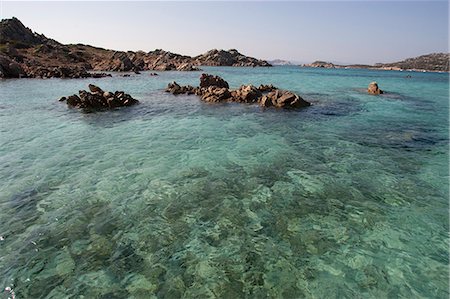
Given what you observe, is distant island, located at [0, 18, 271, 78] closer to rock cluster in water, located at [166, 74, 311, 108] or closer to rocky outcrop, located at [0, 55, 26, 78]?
rocky outcrop, located at [0, 55, 26, 78]

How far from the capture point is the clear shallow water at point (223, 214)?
847 centimetres

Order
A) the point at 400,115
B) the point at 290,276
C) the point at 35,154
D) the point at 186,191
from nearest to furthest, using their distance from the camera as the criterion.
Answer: the point at 290,276, the point at 186,191, the point at 35,154, the point at 400,115

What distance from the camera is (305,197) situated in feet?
43.9

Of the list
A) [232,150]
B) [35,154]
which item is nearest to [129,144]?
[35,154]

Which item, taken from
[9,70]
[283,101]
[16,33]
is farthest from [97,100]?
[16,33]

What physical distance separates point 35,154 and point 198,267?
15.9 metres

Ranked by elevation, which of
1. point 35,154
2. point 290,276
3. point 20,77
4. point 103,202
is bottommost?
point 290,276

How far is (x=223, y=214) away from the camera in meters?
11.9

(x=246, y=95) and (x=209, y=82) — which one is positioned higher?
(x=209, y=82)

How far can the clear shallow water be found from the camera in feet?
27.8

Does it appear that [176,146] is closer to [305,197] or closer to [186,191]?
[186,191]

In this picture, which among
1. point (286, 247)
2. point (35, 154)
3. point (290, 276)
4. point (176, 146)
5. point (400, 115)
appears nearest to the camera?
point (290, 276)

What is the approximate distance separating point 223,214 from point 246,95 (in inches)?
1179

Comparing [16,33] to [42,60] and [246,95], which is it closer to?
[42,60]
